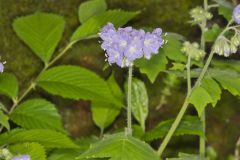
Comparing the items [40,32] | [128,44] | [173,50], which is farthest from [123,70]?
[128,44]

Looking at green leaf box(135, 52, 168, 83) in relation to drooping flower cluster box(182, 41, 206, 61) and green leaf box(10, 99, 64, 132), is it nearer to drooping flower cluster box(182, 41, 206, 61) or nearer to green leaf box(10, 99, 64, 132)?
drooping flower cluster box(182, 41, 206, 61)

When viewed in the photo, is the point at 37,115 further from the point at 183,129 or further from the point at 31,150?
the point at 183,129

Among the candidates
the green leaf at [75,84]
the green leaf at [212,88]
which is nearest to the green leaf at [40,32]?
the green leaf at [75,84]

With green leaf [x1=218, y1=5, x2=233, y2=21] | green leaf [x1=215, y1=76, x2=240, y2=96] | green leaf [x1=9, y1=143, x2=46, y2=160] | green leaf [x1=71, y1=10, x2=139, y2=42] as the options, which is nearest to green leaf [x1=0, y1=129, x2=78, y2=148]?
green leaf [x1=9, y1=143, x2=46, y2=160]

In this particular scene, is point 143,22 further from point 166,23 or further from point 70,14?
point 70,14

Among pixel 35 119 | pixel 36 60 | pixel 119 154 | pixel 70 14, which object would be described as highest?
pixel 70 14

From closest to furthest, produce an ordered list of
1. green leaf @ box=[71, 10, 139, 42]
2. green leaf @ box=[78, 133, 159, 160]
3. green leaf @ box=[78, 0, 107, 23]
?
1. green leaf @ box=[78, 133, 159, 160]
2. green leaf @ box=[71, 10, 139, 42]
3. green leaf @ box=[78, 0, 107, 23]

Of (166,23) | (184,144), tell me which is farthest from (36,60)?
(184,144)

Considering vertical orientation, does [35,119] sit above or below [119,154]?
above
